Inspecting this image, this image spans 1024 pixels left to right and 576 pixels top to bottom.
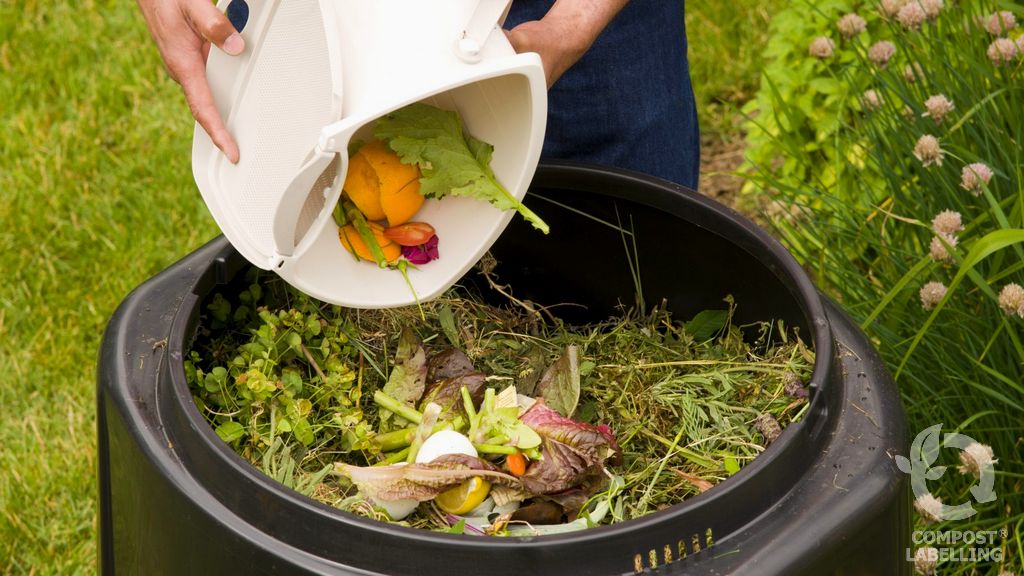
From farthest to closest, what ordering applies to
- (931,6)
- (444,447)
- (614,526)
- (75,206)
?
1. (75,206)
2. (931,6)
3. (444,447)
4. (614,526)

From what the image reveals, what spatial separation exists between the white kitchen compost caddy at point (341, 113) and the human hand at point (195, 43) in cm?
2

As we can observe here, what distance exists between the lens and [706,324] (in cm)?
160

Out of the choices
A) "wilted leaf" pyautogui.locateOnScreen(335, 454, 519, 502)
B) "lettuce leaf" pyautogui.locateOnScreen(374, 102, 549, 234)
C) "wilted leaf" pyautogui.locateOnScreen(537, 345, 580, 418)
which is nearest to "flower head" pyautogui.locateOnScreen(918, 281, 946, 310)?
"wilted leaf" pyautogui.locateOnScreen(537, 345, 580, 418)

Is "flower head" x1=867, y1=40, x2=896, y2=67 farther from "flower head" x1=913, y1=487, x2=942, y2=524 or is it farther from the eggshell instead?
the eggshell

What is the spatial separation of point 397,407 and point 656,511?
44 centimetres

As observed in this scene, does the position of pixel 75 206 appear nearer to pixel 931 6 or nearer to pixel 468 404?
pixel 468 404

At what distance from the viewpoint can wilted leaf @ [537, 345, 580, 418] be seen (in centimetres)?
147

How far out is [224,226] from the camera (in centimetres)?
133

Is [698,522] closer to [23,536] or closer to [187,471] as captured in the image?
[187,471]

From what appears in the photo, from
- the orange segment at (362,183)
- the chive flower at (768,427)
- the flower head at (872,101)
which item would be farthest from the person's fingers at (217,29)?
the flower head at (872,101)

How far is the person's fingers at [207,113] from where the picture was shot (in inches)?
52.1

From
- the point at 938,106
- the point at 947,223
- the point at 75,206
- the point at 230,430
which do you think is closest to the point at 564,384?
the point at 230,430

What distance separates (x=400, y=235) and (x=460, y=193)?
0.16 meters

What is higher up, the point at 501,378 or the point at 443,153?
the point at 443,153
